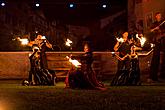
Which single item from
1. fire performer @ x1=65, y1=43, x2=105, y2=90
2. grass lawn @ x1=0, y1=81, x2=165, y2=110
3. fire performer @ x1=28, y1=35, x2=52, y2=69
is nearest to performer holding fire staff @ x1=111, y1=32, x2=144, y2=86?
fire performer @ x1=65, y1=43, x2=105, y2=90

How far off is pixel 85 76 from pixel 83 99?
301cm

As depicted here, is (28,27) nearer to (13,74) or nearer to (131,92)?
(13,74)

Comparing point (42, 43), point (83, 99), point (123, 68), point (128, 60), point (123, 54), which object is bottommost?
point (83, 99)

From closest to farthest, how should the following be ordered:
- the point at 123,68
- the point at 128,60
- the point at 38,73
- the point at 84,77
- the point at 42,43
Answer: the point at 84,77 < the point at 128,60 < the point at 123,68 < the point at 38,73 < the point at 42,43

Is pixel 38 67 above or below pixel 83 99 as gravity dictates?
above

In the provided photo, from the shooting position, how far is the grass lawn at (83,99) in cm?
1039

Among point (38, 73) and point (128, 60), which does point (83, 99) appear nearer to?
point (128, 60)

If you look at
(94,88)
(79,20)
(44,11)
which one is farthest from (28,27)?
(94,88)

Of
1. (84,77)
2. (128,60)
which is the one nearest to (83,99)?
(84,77)

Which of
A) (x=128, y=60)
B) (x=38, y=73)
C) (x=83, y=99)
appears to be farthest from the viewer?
(x=38, y=73)

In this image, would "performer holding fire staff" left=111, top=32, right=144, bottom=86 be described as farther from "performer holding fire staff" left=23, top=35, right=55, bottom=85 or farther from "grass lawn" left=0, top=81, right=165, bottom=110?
"performer holding fire staff" left=23, top=35, right=55, bottom=85

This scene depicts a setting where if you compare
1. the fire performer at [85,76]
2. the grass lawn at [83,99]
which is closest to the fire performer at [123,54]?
the fire performer at [85,76]

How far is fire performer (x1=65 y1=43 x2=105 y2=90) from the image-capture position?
48.3 feet

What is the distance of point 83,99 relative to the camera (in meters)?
11.8
